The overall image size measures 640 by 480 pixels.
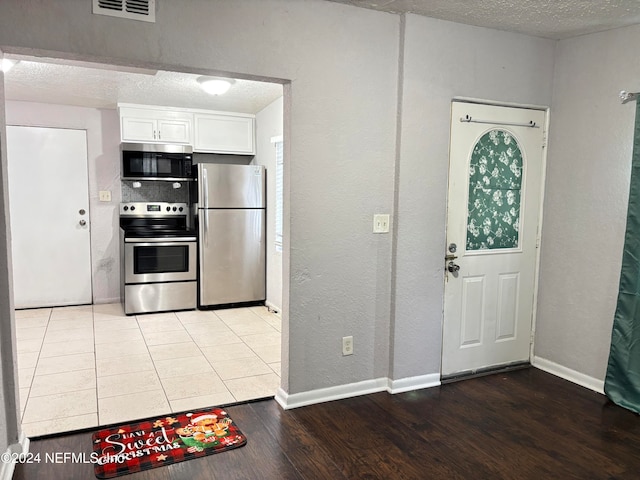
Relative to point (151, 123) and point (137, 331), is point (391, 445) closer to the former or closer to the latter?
point (137, 331)

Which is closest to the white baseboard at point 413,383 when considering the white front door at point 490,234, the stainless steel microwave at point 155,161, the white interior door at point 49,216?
the white front door at point 490,234

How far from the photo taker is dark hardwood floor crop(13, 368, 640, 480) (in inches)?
90.3

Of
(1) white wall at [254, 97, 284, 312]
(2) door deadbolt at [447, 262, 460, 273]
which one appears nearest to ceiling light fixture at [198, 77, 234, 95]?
(1) white wall at [254, 97, 284, 312]

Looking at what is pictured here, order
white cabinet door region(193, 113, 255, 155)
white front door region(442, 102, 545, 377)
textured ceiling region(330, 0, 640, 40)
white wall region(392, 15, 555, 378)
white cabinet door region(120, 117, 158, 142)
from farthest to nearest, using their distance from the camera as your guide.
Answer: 1. white cabinet door region(193, 113, 255, 155)
2. white cabinet door region(120, 117, 158, 142)
3. white front door region(442, 102, 545, 377)
4. white wall region(392, 15, 555, 378)
5. textured ceiling region(330, 0, 640, 40)

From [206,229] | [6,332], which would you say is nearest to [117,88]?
[206,229]

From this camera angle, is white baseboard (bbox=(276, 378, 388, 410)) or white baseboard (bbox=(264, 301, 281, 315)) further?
white baseboard (bbox=(264, 301, 281, 315))

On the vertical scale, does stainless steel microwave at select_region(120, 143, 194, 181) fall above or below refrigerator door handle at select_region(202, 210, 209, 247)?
above

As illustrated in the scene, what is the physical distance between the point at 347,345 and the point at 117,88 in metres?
3.27

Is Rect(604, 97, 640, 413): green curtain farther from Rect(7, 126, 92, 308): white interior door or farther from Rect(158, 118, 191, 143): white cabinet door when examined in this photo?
Rect(7, 126, 92, 308): white interior door

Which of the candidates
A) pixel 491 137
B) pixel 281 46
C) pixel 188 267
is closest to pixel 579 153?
pixel 491 137

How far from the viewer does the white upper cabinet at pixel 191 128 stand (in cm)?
525

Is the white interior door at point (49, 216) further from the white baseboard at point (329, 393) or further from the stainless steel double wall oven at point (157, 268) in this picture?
the white baseboard at point (329, 393)

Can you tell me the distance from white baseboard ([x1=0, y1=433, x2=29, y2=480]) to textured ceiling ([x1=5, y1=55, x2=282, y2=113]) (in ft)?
8.14

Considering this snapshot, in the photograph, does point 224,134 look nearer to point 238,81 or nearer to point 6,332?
point 238,81
